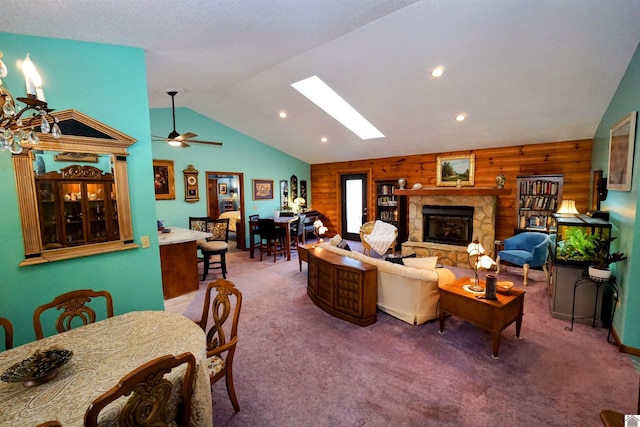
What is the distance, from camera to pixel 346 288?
142 inches

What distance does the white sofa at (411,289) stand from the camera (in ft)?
11.1

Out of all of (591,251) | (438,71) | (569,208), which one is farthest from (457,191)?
(438,71)

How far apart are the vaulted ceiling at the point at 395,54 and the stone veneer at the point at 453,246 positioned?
3.93 ft

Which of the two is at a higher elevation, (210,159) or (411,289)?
(210,159)

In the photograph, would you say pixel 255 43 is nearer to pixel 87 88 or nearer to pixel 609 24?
pixel 87 88

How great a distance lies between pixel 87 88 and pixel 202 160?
14.0 ft

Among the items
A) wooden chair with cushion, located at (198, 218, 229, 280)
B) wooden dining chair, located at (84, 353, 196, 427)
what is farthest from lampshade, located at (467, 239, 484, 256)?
wooden chair with cushion, located at (198, 218, 229, 280)

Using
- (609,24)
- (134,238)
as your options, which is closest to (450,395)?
(134,238)

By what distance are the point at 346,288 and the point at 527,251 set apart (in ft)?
12.4

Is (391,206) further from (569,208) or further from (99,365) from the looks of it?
Answer: (99,365)

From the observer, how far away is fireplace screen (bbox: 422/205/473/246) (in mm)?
6094

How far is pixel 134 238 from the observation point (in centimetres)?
277

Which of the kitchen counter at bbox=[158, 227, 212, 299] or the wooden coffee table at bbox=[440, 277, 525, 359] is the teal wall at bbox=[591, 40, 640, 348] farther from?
the kitchen counter at bbox=[158, 227, 212, 299]

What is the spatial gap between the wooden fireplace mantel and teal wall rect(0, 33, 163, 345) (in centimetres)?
522
